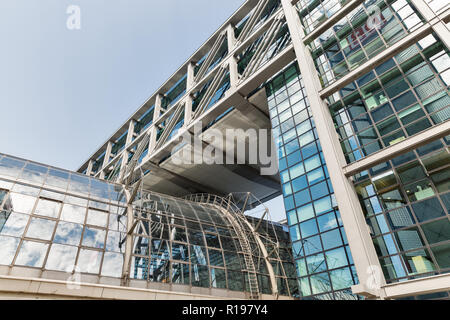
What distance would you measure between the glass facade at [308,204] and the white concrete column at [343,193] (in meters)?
2.38

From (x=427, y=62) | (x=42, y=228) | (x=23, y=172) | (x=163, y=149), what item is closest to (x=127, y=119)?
(x=163, y=149)

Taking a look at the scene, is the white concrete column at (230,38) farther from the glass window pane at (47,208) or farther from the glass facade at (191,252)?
the glass window pane at (47,208)

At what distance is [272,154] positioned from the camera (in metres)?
39.8

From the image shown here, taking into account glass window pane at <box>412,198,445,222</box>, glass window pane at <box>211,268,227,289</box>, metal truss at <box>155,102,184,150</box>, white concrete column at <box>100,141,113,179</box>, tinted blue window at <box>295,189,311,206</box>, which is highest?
white concrete column at <box>100,141,113,179</box>

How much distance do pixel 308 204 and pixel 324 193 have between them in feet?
5.11

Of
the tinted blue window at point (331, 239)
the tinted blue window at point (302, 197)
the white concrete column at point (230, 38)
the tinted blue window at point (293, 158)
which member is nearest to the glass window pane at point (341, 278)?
the tinted blue window at point (331, 239)

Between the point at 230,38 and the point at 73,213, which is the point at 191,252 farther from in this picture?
the point at 230,38

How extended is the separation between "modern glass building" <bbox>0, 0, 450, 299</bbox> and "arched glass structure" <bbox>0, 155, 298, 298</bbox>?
0.10 metres

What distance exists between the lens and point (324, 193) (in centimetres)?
2189

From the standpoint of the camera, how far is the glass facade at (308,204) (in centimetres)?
1934

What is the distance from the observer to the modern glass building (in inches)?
639

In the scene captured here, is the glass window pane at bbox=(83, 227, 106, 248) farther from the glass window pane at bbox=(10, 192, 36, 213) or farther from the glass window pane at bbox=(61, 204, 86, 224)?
the glass window pane at bbox=(10, 192, 36, 213)

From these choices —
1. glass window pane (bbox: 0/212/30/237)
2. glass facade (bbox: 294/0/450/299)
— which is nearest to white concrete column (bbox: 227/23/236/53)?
glass facade (bbox: 294/0/450/299)

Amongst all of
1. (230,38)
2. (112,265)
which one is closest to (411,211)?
(112,265)
